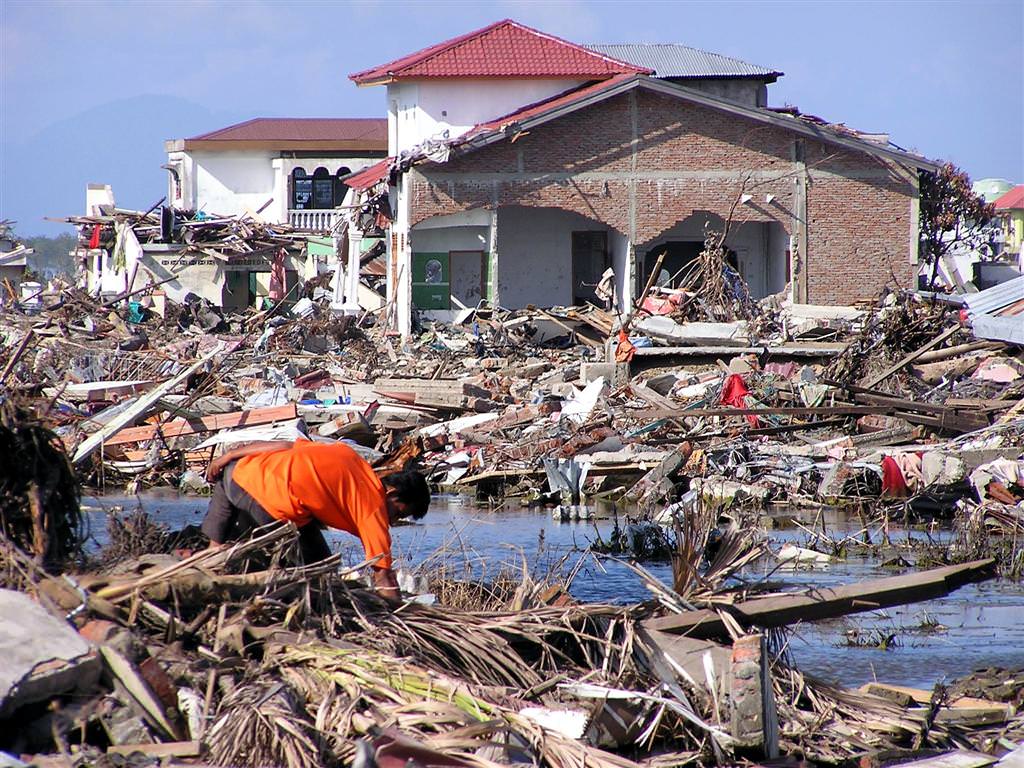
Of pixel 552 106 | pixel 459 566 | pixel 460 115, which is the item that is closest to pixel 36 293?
pixel 460 115

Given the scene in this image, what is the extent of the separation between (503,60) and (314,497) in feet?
93.1

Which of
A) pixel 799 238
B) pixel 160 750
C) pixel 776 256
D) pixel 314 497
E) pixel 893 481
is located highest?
pixel 799 238

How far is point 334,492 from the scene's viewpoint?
580 centimetres

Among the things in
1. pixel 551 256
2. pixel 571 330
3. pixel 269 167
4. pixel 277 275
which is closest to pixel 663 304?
pixel 571 330

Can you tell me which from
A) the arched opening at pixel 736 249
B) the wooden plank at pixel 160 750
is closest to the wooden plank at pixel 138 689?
the wooden plank at pixel 160 750

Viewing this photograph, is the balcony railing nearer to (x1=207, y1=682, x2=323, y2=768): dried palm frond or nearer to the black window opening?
the black window opening

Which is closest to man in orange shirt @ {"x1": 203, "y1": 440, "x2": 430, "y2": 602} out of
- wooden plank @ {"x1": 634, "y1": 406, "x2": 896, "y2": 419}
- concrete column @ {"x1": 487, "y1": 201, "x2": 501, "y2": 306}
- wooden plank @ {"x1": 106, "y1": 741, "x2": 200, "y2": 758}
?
wooden plank @ {"x1": 106, "y1": 741, "x2": 200, "y2": 758}

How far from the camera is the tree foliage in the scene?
35188mm

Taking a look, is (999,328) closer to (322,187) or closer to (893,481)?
(893,481)

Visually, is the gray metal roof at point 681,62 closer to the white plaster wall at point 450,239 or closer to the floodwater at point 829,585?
the white plaster wall at point 450,239

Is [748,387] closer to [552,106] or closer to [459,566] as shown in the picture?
[459,566]

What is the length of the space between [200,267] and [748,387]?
23089 millimetres

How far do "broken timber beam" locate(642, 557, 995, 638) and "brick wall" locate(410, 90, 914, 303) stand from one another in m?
21.9

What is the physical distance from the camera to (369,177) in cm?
3066
